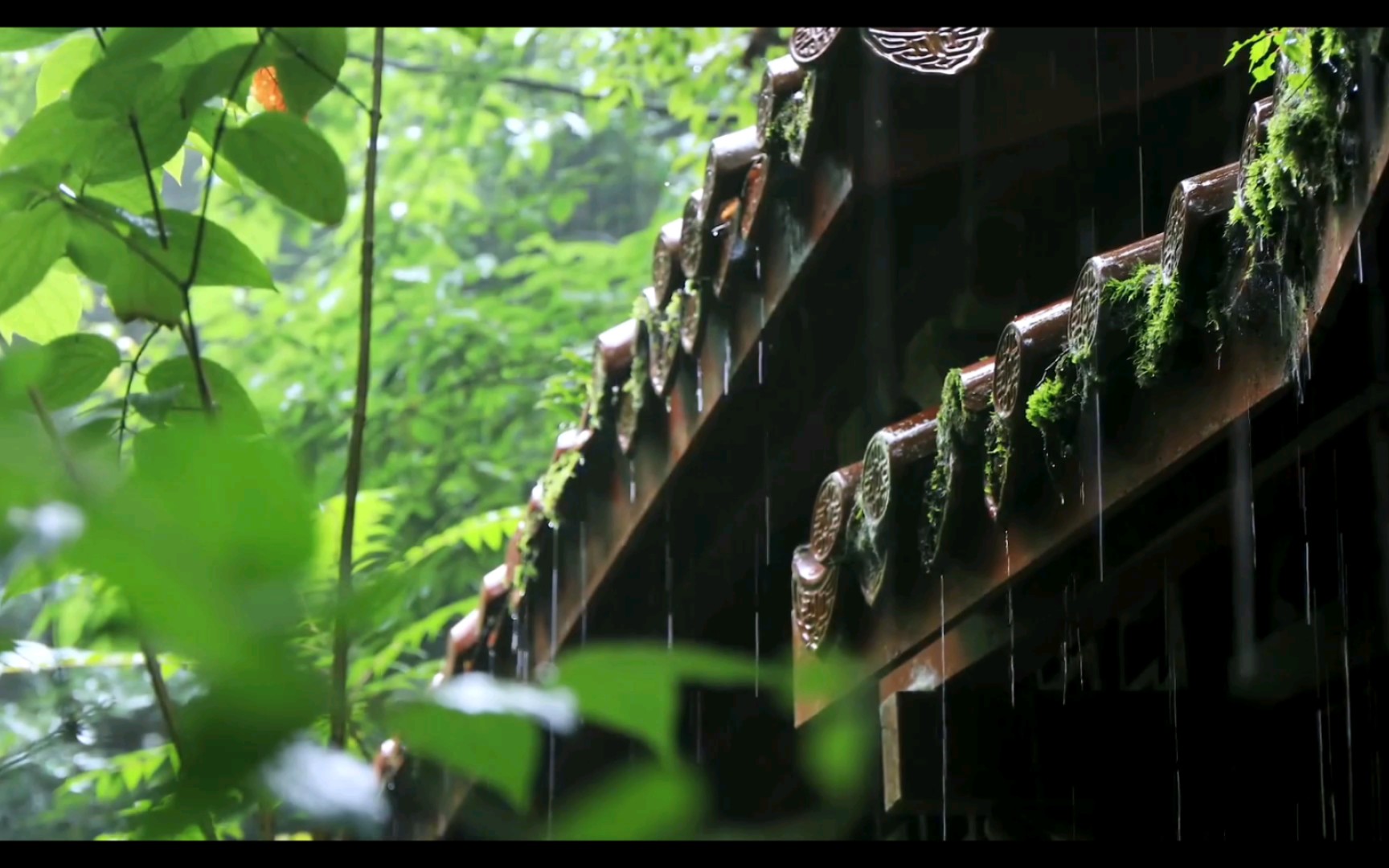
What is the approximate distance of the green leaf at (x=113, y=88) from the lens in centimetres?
71

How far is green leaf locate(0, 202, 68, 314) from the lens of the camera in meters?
0.77

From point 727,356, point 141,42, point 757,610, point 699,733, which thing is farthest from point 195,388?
point 699,733

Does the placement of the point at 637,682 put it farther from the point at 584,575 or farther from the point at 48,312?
the point at 584,575

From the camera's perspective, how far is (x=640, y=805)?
12.8 inches

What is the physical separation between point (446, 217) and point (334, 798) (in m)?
8.87

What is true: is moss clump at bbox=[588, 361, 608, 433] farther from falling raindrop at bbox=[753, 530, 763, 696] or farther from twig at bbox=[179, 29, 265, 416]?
twig at bbox=[179, 29, 265, 416]

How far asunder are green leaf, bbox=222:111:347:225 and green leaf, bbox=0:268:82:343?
223mm

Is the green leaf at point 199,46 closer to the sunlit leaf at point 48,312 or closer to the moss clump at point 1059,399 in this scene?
the sunlit leaf at point 48,312

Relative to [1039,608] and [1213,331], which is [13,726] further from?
[1213,331]

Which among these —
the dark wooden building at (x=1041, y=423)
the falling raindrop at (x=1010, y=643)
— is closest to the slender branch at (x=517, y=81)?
the dark wooden building at (x=1041, y=423)

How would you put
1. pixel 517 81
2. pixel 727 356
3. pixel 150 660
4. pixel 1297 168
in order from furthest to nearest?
pixel 517 81, pixel 727 356, pixel 1297 168, pixel 150 660

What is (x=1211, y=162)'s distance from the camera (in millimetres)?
2078

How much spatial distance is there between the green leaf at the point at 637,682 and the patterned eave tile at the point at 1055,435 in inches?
34.2

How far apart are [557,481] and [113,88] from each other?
2.04 m
